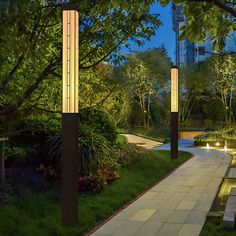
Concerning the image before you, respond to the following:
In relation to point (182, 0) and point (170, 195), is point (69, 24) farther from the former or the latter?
point (170, 195)

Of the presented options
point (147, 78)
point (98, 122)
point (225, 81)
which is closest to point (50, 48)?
point (98, 122)

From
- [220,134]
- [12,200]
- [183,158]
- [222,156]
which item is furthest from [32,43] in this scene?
[220,134]

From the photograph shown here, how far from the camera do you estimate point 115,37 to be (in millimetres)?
6738

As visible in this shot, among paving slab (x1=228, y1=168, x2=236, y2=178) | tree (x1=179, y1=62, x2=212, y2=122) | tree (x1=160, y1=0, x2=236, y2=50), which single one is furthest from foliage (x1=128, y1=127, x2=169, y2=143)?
tree (x1=160, y1=0, x2=236, y2=50)

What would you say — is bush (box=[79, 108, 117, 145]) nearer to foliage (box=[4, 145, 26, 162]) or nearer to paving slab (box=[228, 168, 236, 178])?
foliage (box=[4, 145, 26, 162])

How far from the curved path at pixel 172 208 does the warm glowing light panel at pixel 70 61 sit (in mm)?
1805

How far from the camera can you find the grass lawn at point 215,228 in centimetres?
586

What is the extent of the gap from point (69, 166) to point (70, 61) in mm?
1416

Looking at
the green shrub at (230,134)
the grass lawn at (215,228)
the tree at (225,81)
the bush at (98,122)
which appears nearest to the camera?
the grass lawn at (215,228)

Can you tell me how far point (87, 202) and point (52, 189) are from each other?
68 centimetres

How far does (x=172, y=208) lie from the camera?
7438mm

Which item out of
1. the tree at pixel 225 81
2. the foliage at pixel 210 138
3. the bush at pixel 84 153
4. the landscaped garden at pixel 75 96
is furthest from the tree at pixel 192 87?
the bush at pixel 84 153

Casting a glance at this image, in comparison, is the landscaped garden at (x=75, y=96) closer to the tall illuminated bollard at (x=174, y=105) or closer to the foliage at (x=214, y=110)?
the tall illuminated bollard at (x=174, y=105)

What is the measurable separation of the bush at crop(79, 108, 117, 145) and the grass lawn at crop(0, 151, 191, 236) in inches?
56.8
